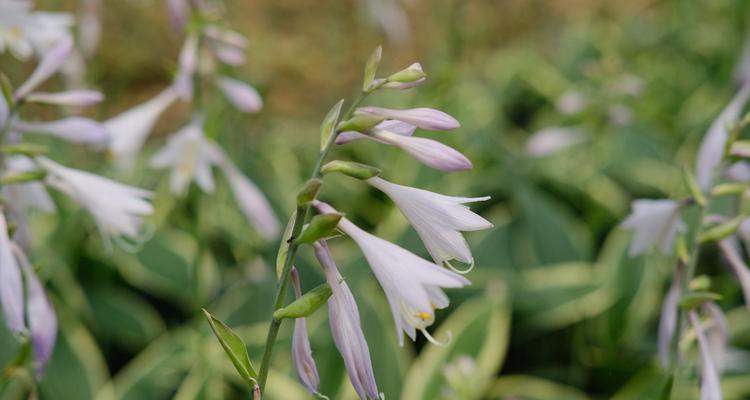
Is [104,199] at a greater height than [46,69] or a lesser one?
lesser

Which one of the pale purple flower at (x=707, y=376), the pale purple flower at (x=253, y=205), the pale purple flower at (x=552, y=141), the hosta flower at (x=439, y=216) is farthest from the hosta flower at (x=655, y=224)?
the pale purple flower at (x=552, y=141)

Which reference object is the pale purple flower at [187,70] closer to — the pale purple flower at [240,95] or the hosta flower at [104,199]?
the pale purple flower at [240,95]

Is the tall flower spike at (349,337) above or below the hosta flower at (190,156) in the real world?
above

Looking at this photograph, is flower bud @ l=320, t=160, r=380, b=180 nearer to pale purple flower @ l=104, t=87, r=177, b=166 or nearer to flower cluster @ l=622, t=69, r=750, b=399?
flower cluster @ l=622, t=69, r=750, b=399

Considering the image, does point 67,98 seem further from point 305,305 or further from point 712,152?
point 712,152

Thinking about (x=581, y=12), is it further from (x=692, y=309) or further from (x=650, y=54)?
(x=692, y=309)

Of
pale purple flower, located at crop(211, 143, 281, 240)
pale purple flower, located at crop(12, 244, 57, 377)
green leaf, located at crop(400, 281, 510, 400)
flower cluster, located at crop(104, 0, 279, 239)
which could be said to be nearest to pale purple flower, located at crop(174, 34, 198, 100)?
flower cluster, located at crop(104, 0, 279, 239)

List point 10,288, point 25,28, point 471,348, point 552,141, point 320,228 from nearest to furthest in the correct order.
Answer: point 320,228 < point 10,288 < point 25,28 < point 471,348 < point 552,141

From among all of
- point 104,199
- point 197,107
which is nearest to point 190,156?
point 197,107
